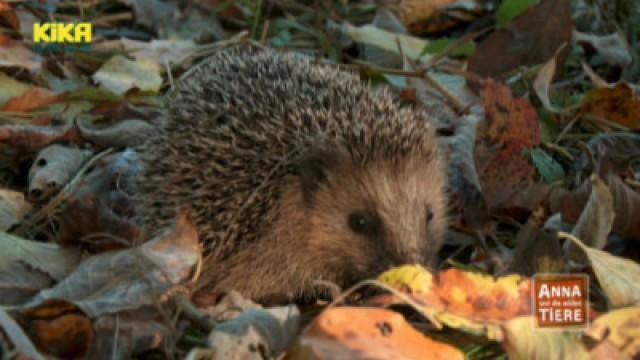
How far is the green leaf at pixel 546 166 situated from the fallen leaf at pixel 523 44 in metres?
0.89

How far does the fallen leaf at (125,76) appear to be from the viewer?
514 centimetres

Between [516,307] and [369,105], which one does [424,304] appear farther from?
[369,105]

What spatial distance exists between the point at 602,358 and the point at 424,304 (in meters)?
0.50

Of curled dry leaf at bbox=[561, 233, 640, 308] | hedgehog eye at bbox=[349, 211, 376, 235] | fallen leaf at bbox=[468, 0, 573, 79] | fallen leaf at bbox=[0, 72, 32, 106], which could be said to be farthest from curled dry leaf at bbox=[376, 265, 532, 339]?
fallen leaf at bbox=[0, 72, 32, 106]

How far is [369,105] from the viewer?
12.6ft

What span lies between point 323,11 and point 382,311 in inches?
156

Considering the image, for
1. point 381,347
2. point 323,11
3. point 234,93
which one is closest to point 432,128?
point 234,93

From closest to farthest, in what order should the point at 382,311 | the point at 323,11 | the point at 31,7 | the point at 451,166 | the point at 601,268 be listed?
1. the point at 382,311
2. the point at 601,268
3. the point at 451,166
4. the point at 31,7
5. the point at 323,11

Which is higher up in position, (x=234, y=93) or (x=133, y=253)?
(x=234, y=93)

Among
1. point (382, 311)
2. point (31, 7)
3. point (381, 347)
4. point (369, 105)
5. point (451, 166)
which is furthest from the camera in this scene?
point (31, 7)

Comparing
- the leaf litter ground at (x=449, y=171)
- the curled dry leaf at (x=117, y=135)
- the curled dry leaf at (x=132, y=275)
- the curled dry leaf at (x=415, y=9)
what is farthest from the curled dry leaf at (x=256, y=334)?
the curled dry leaf at (x=415, y=9)

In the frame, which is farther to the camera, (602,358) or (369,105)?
(369,105)

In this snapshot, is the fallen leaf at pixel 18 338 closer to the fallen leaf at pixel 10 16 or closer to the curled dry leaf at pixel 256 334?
the curled dry leaf at pixel 256 334

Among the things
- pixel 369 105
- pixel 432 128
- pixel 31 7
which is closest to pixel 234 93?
pixel 369 105
